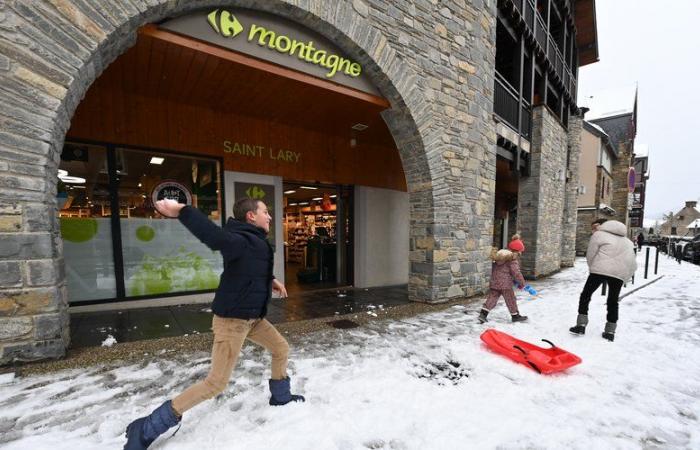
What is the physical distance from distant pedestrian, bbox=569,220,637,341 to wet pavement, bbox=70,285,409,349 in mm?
3212

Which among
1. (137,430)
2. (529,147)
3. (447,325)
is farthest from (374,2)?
(529,147)

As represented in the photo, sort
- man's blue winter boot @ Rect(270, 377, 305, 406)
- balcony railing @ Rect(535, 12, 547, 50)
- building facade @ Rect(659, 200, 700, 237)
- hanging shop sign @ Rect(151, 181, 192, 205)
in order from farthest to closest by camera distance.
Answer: building facade @ Rect(659, 200, 700, 237) < balcony railing @ Rect(535, 12, 547, 50) < hanging shop sign @ Rect(151, 181, 192, 205) < man's blue winter boot @ Rect(270, 377, 305, 406)

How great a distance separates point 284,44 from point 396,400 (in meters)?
4.68

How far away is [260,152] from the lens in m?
6.62

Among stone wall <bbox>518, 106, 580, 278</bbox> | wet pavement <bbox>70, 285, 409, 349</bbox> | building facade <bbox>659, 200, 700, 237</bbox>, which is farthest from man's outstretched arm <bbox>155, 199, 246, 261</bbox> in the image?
building facade <bbox>659, 200, 700, 237</bbox>

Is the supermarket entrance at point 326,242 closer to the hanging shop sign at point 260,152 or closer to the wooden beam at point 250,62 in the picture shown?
the hanging shop sign at point 260,152

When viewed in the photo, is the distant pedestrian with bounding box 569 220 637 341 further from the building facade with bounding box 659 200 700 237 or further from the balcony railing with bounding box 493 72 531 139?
the building facade with bounding box 659 200 700 237

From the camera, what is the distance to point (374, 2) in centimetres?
499

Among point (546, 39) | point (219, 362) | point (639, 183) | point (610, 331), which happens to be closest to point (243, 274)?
point (219, 362)

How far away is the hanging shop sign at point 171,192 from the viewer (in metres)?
5.76

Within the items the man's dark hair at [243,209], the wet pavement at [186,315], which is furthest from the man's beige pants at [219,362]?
the wet pavement at [186,315]

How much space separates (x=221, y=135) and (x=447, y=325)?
5619 mm

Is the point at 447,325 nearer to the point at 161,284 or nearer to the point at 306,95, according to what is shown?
the point at 306,95

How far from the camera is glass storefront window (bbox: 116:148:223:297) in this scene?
18.2ft
